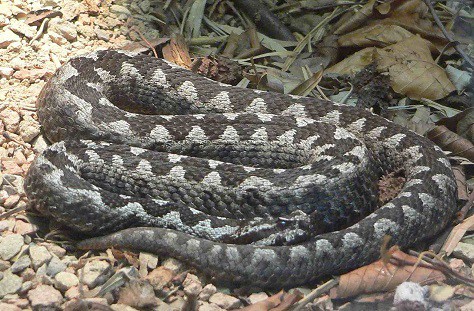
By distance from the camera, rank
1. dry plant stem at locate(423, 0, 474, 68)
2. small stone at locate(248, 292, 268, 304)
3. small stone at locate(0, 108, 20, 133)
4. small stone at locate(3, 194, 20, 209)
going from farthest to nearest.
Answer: dry plant stem at locate(423, 0, 474, 68) < small stone at locate(0, 108, 20, 133) < small stone at locate(3, 194, 20, 209) < small stone at locate(248, 292, 268, 304)

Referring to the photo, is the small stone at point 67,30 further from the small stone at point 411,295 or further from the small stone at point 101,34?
the small stone at point 411,295

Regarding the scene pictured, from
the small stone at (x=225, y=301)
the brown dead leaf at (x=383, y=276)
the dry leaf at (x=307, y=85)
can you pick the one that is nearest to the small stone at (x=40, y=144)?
the small stone at (x=225, y=301)

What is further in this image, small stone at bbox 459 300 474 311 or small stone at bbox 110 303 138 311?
small stone at bbox 110 303 138 311

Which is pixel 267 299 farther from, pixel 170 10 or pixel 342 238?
pixel 170 10

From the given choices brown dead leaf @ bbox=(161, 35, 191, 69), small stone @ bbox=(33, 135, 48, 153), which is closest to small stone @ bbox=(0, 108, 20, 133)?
small stone @ bbox=(33, 135, 48, 153)

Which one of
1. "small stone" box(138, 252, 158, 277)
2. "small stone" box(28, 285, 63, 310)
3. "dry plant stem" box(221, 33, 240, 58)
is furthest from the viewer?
"dry plant stem" box(221, 33, 240, 58)

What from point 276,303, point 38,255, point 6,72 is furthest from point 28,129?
point 276,303

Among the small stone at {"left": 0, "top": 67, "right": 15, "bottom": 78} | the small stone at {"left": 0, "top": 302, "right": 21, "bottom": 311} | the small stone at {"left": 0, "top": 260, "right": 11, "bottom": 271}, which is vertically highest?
the small stone at {"left": 0, "top": 67, "right": 15, "bottom": 78}

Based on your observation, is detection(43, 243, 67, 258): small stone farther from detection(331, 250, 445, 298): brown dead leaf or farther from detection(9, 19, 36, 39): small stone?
detection(9, 19, 36, 39): small stone
